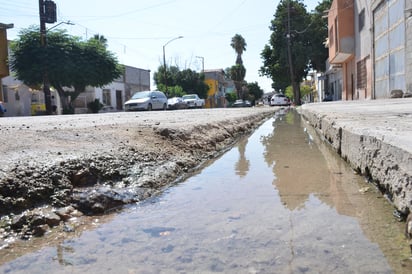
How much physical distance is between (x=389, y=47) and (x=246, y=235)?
60.3 ft

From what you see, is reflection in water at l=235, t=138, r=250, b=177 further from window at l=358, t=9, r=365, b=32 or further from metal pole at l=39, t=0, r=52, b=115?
metal pole at l=39, t=0, r=52, b=115

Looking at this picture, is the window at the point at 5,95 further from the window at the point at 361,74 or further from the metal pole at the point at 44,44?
the window at the point at 361,74

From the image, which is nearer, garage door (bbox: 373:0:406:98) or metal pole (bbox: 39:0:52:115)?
garage door (bbox: 373:0:406:98)

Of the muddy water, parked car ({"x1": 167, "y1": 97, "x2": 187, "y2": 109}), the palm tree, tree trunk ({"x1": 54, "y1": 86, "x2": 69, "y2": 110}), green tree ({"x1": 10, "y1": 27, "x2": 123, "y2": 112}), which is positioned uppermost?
the palm tree

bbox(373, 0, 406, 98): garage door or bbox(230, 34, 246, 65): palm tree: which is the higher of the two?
bbox(230, 34, 246, 65): palm tree

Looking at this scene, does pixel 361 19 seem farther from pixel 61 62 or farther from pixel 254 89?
pixel 254 89

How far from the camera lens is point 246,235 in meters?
2.38

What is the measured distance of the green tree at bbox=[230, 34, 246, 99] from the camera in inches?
3031

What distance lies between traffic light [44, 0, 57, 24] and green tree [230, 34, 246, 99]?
53.9 meters

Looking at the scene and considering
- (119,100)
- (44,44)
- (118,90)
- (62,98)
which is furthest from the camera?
(119,100)

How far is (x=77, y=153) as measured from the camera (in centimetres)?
384

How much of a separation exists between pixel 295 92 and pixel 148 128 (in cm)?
3919

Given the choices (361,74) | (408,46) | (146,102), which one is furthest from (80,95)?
(408,46)

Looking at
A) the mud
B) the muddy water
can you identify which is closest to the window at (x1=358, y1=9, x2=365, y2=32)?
the mud
